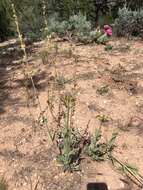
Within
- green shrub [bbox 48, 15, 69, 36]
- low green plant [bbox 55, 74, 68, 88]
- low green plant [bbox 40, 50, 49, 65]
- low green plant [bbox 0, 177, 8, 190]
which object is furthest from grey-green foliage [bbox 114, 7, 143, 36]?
low green plant [bbox 0, 177, 8, 190]

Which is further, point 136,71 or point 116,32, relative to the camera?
point 116,32

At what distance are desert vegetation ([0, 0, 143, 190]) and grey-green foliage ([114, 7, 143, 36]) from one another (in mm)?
15

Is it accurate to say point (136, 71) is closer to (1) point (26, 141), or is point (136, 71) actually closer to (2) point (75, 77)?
(2) point (75, 77)

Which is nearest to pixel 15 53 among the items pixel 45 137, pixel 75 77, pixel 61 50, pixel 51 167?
pixel 61 50

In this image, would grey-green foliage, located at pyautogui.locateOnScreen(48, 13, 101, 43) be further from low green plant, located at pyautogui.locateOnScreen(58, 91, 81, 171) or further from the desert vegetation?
low green plant, located at pyautogui.locateOnScreen(58, 91, 81, 171)

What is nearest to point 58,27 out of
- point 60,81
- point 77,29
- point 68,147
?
point 77,29

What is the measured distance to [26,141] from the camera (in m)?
4.66

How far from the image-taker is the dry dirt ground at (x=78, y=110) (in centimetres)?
427

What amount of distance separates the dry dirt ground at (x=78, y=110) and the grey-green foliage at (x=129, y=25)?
1.44 ft

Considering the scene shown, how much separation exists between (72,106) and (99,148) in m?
0.45

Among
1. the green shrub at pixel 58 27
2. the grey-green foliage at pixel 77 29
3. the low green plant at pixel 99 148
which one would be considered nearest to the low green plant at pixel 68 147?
the low green plant at pixel 99 148

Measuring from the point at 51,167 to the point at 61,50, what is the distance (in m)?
2.58

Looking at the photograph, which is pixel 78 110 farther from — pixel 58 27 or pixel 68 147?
pixel 58 27

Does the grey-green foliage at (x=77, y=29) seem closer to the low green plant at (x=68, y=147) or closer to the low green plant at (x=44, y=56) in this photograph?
the low green plant at (x=44, y=56)
